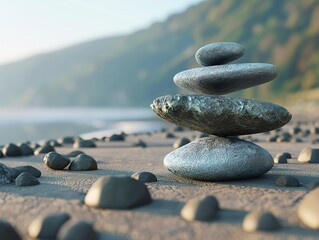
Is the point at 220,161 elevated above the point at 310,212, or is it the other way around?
the point at 310,212

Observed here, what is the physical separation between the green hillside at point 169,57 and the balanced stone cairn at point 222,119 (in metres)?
56.8

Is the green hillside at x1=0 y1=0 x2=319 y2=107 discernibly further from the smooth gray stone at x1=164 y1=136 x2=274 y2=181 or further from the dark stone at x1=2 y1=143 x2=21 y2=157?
the smooth gray stone at x1=164 y1=136 x2=274 y2=181

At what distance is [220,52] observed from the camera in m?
3.95

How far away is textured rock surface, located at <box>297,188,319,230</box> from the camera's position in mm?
2176

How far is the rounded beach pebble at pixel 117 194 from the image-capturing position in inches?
102

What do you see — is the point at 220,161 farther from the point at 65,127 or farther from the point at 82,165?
the point at 65,127

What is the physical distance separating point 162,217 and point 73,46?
172 m

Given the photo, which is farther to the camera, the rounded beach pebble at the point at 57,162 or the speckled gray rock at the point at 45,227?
the rounded beach pebble at the point at 57,162

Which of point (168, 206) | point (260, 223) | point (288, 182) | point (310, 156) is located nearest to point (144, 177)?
point (168, 206)

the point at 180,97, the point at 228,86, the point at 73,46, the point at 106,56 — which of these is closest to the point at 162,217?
the point at 180,97

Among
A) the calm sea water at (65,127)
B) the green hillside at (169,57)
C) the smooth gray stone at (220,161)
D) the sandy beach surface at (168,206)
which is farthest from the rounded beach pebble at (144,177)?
the green hillside at (169,57)

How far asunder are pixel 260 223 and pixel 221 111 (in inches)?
57.6

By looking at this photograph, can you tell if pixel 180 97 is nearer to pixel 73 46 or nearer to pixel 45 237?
pixel 45 237

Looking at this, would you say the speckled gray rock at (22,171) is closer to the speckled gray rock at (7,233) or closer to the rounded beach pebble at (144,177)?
the rounded beach pebble at (144,177)
